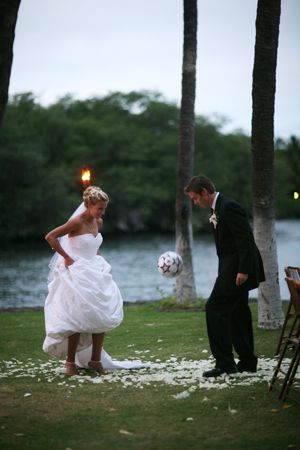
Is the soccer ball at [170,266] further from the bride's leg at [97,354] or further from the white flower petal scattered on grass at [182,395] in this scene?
the white flower petal scattered on grass at [182,395]

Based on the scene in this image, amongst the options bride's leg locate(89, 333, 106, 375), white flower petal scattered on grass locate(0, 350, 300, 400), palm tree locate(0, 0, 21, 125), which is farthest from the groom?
palm tree locate(0, 0, 21, 125)

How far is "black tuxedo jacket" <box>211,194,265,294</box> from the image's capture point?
351 inches

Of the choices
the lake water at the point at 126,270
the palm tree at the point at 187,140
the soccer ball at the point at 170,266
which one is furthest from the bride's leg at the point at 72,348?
the lake water at the point at 126,270

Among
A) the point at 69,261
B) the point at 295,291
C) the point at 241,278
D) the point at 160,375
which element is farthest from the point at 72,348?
the point at 295,291

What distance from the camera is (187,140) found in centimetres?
1806

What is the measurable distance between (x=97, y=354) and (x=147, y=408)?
87.7 inches

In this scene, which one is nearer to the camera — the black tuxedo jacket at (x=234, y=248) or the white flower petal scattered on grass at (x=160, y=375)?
the white flower petal scattered on grass at (x=160, y=375)

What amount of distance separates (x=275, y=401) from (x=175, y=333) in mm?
5784

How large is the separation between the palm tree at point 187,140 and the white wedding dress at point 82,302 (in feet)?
26.4

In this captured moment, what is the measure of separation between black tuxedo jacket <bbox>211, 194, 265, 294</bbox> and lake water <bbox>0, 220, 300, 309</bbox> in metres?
9.21

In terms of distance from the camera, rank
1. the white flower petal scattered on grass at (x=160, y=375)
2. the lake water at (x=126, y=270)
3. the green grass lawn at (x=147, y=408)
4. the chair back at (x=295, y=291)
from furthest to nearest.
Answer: the lake water at (x=126, y=270) < the white flower petal scattered on grass at (x=160, y=375) < the chair back at (x=295, y=291) < the green grass lawn at (x=147, y=408)

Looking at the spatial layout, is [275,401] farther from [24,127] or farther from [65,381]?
[24,127]

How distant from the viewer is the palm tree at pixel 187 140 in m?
17.9

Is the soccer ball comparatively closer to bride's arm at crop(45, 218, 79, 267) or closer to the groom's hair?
bride's arm at crop(45, 218, 79, 267)
